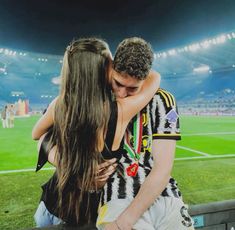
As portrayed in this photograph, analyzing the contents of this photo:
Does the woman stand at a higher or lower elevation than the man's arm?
higher

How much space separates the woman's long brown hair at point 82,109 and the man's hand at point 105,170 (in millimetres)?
38

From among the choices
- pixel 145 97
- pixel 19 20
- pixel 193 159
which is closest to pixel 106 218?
pixel 145 97

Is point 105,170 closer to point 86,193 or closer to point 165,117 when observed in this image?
point 86,193

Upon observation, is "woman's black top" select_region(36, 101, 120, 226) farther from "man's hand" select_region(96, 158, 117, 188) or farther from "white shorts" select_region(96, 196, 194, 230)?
"white shorts" select_region(96, 196, 194, 230)

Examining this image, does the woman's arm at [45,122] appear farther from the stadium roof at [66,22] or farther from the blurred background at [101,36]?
the stadium roof at [66,22]

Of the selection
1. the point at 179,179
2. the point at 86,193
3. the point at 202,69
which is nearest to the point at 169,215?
the point at 86,193

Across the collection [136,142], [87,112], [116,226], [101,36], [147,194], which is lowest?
[116,226]

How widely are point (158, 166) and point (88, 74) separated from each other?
0.42 m

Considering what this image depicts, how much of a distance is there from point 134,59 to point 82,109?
0.26 meters

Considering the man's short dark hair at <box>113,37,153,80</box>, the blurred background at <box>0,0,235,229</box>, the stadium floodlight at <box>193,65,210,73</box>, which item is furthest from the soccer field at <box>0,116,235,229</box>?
the stadium floodlight at <box>193,65,210,73</box>

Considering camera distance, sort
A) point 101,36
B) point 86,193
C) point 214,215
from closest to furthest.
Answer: point 86,193 → point 101,36 → point 214,215

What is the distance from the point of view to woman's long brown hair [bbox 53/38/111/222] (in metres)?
1.15

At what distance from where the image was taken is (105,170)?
1.28 metres

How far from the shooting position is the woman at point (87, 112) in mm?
1151
